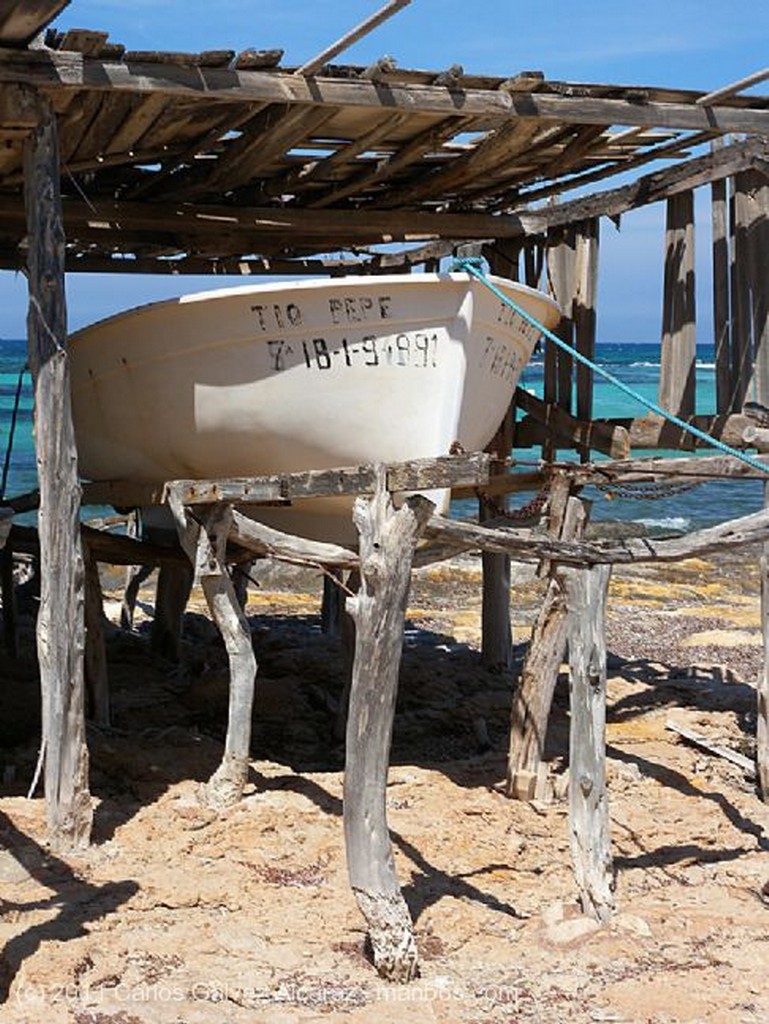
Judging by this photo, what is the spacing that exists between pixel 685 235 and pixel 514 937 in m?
4.55

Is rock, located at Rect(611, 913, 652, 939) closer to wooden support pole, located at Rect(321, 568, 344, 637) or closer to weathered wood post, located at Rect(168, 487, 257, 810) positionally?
weathered wood post, located at Rect(168, 487, 257, 810)

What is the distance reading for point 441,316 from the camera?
8.49 meters

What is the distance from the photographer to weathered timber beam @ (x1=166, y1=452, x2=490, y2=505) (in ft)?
21.3

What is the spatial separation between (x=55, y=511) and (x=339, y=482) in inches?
57.2

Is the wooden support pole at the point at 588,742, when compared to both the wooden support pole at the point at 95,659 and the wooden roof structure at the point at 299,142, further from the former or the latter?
the wooden support pole at the point at 95,659

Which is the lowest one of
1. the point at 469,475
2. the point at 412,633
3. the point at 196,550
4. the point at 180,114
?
the point at 412,633

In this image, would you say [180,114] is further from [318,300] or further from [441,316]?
[441,316]

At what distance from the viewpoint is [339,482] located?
710 cm

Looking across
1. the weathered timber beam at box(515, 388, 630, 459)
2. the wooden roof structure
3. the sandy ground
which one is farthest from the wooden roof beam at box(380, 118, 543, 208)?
the sandy ground

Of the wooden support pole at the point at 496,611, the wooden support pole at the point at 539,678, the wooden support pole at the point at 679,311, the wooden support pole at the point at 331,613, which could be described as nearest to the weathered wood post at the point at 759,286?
the wooden support pole at the point at 679,311

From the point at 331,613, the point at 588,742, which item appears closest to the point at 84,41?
the point at 588,742

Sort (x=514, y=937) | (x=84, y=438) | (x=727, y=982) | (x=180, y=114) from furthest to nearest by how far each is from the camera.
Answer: (x=84, y=438), (x=180, y=114), (x=514, y=937), (x=727, y=982)

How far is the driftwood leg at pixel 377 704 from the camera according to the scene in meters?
6.25

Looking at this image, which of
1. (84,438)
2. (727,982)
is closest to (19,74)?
(84,438)
